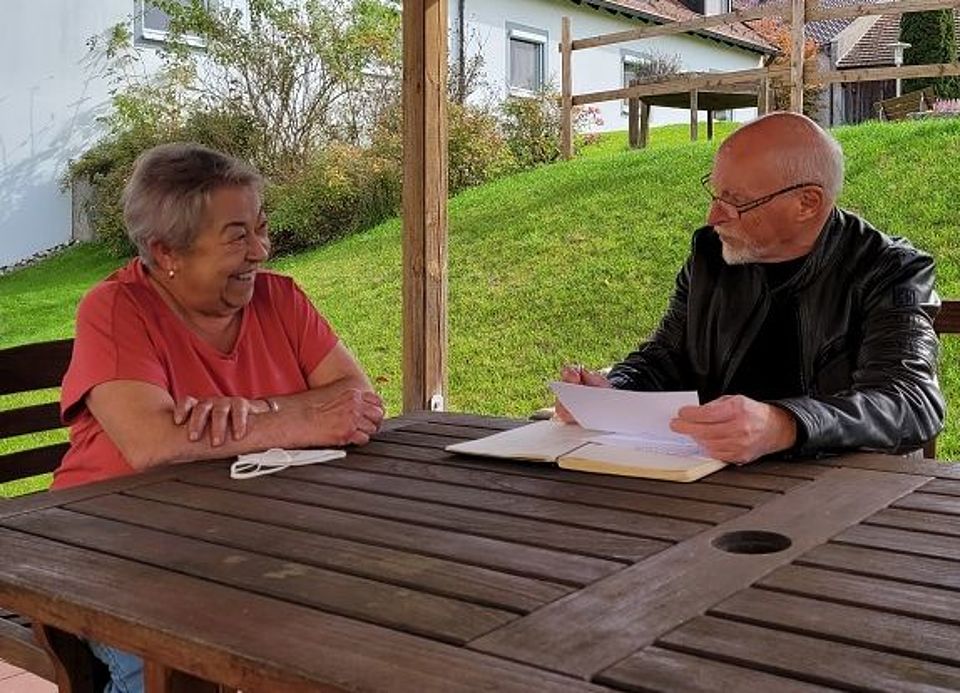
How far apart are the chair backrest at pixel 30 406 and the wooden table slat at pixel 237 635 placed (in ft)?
3.47

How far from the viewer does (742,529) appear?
1.56 meters

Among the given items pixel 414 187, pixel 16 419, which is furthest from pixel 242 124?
pixel 16 419

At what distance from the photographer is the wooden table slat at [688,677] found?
1042 millimetres

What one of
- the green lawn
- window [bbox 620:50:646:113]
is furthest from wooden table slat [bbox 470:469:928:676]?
window [bbox 620:50:646:113]

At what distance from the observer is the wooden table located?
1.11 m

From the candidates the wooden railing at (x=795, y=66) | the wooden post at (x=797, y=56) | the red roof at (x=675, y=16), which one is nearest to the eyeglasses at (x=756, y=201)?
the wooden railing at (x=795, y=66)

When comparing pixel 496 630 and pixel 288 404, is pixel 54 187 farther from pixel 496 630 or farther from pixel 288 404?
pixel 496 630

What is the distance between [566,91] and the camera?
32.5ft

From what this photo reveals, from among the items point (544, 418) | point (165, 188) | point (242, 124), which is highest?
point (242, 124)

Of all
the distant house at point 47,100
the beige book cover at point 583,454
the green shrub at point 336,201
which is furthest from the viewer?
the distant house at point 47,100

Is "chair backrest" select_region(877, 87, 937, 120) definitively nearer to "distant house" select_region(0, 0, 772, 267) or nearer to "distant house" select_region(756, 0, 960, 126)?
"distant house" select_region(0, 0, 772, 267)

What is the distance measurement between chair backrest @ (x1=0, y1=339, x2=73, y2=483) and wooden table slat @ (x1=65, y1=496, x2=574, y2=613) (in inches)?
30.2

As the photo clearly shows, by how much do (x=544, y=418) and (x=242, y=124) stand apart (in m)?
8.27

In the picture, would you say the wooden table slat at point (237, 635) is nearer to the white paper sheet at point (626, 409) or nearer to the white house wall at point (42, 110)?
the white paper sheet at point (626, 409)
